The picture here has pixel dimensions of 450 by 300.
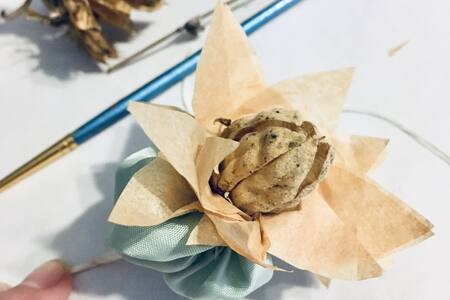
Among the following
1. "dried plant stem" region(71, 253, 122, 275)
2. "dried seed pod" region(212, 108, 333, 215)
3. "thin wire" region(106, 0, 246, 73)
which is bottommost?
"dried plant stem" region(71, 253, 122, 275)

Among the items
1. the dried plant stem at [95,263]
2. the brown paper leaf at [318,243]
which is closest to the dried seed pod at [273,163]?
the brown paper leaf at [318,243]

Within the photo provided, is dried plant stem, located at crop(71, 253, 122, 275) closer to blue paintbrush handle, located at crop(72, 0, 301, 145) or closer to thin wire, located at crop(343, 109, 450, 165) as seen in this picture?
blue paintbrush handle, located at crop(72, 0, 301, 145)

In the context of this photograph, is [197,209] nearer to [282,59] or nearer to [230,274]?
[230,274]

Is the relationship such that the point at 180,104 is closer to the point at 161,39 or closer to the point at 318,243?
the point at 161,39

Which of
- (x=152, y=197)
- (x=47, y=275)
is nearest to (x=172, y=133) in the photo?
(x=152, y=197)

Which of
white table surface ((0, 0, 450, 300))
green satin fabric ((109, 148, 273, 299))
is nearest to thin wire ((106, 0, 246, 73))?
white table surface ((0, 0, 450, 300))

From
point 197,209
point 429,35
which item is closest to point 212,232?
point 197,209

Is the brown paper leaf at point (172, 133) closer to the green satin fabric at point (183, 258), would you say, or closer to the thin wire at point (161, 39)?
the green satin fabric at point (183, 258)
